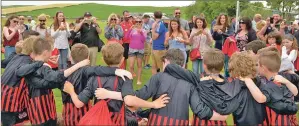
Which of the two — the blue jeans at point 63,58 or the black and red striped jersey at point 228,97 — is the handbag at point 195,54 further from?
the black and red striped jersey at point 228,97

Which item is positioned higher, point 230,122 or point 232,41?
point 232,41

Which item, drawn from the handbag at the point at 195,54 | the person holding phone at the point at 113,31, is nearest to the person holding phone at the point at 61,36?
the person holding phone at the point at 113,31

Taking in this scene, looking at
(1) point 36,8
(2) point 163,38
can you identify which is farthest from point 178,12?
(1) point 36,8

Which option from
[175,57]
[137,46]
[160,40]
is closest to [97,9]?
[137,46]

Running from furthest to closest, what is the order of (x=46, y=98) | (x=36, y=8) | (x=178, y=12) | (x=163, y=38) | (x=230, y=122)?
(x=36, y=8), (x=178, y=12), (x=163, y=38), (x=230, y=122), (x=46, y=98)

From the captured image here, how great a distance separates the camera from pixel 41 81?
396cm

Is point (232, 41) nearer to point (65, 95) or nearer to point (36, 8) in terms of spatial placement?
point (65, 95)

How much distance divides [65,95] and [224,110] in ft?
5.76

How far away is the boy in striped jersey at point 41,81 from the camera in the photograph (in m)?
3.90

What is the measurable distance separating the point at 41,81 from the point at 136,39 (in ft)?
17.9

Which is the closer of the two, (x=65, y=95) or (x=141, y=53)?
(x=65, y=95)

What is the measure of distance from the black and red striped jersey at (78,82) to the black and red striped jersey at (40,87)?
14 cm

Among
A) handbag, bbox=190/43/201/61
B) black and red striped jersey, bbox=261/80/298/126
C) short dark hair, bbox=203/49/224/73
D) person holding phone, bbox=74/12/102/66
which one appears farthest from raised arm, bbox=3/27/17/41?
black and red striped jersey, bbox=261/80/298/126

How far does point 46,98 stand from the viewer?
14.2 feet
